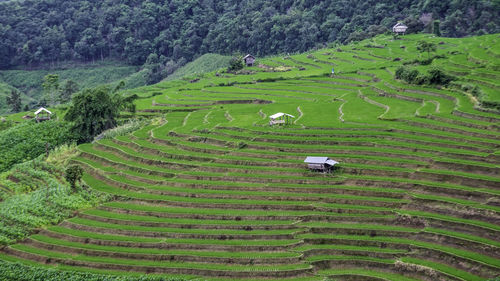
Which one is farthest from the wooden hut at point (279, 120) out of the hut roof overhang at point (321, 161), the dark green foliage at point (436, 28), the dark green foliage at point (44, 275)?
the dark green foliage at point (436, 28)

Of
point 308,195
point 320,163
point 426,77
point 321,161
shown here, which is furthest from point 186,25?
point 308,195

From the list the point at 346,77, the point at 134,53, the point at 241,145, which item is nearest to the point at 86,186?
the point at 241,145

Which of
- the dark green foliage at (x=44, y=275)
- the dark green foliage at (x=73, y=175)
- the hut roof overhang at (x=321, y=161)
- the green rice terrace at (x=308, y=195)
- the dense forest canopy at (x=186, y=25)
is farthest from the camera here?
the dense forest canopy at (x=186, y=25)

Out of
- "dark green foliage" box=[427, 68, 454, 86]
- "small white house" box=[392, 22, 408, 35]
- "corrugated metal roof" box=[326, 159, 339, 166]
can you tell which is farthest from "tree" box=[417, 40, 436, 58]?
"corrugated metal roof" box=[326, 159, 339, 166]

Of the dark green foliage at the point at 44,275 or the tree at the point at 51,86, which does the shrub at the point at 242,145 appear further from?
the tree at the point at 51,86

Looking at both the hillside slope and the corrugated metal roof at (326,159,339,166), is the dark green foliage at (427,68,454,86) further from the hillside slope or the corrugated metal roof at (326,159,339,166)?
the hillside slope

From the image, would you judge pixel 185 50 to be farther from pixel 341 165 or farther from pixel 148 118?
pixel 341 165
